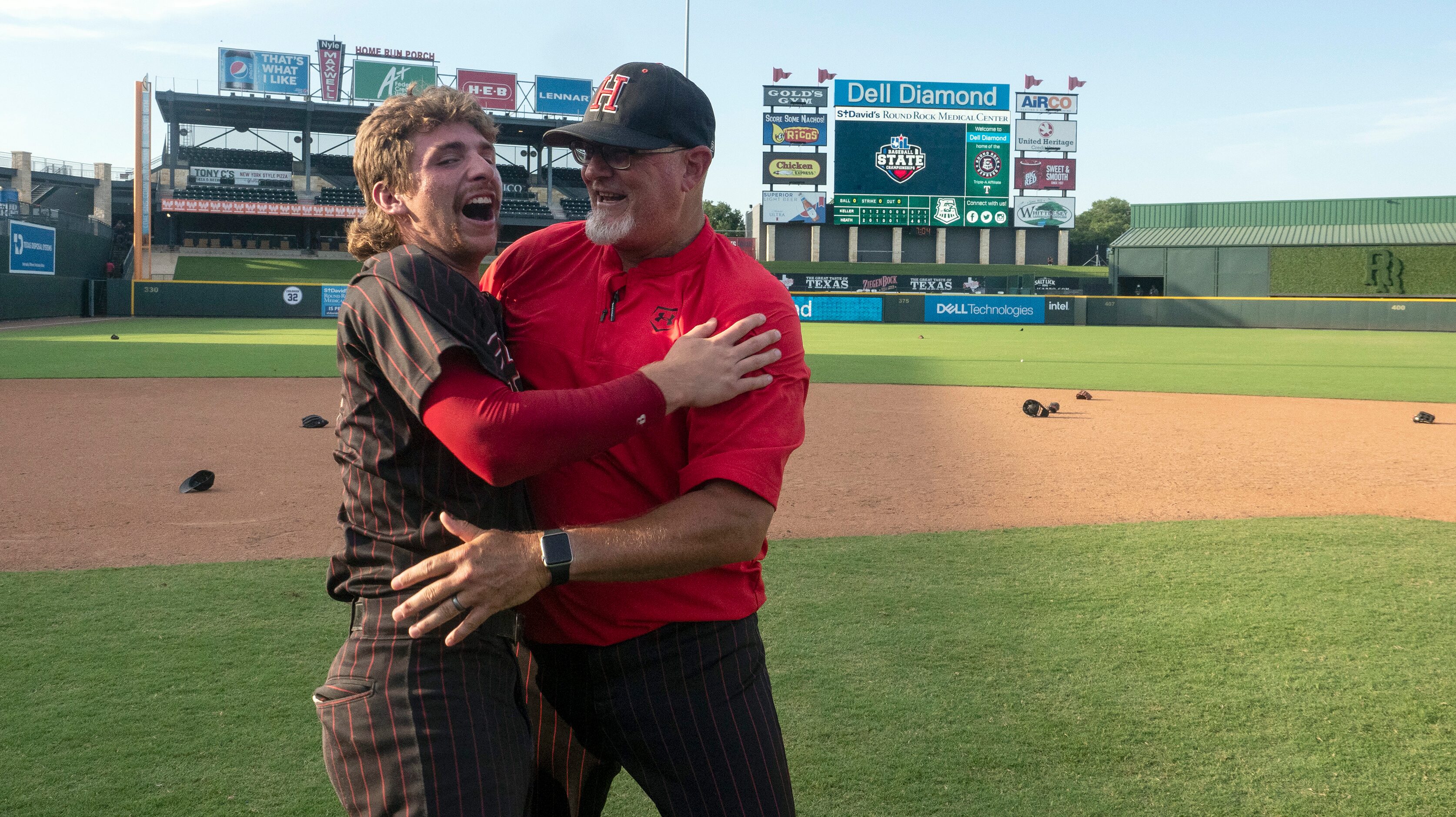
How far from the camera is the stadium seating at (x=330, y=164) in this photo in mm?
60938

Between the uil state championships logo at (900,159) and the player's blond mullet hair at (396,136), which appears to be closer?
the player's blond mullet hair at (396,136)

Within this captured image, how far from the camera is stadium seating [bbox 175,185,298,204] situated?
55.9m

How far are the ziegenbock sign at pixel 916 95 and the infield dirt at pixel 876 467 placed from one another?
1751 inches

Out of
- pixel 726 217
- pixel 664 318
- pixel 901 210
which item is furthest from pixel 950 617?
pixel 726 217

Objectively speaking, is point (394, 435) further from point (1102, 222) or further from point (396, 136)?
point (1102, 222)

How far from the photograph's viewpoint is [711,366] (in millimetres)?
2021

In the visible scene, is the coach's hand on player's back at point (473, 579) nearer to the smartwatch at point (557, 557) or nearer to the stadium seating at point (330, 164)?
the smartwatch at point (557, 557)

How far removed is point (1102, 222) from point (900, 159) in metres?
71.1

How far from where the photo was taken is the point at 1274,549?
6.50m

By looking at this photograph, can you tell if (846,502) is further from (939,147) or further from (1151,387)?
(939,147)

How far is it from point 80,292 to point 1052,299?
35.3 meters

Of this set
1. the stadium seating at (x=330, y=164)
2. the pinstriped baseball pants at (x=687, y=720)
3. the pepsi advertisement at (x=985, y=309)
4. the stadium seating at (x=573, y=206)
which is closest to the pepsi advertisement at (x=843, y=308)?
the pepsi advertisement at (x=985, y=309)

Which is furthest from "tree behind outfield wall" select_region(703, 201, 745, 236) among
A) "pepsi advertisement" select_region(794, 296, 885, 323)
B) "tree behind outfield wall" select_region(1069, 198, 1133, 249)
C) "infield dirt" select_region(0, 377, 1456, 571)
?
"infield dirt" select_region(0, 377, 1456, 571)

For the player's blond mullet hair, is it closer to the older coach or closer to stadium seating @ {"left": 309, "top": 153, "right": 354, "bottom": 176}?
the older coach
